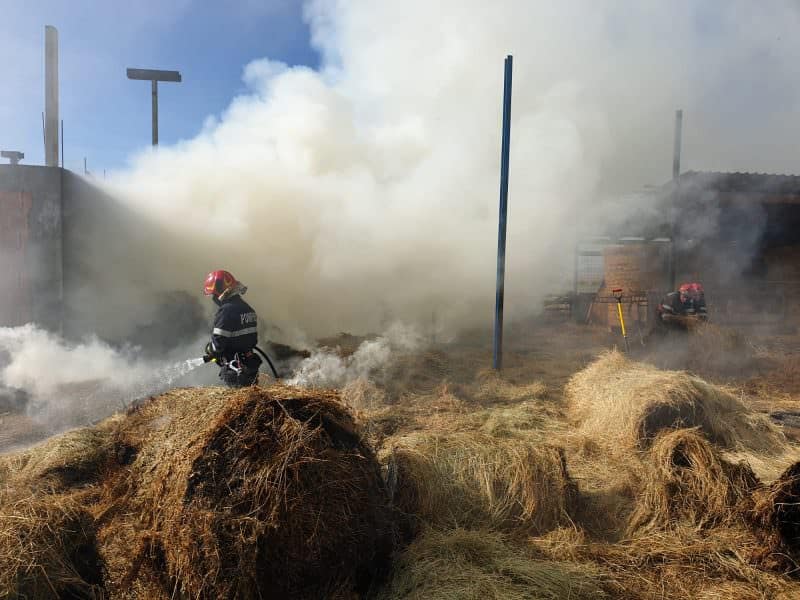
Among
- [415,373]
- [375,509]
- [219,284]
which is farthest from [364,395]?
[375,509]

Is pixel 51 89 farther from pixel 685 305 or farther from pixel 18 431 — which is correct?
pixel 685 305

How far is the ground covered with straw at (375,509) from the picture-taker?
2221 mm

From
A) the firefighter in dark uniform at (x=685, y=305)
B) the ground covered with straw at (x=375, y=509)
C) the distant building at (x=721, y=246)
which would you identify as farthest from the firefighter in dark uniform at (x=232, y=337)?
the distant building at (x=721, y=246)

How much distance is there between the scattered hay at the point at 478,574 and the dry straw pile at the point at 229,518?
20cm

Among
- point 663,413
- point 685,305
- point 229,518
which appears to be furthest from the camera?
point 685,305

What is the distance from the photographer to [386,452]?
367 centimetres

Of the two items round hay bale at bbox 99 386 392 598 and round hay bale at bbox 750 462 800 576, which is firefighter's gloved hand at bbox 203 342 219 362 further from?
round hay bale at bbox 750 462 800 576

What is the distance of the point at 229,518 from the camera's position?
2.16m

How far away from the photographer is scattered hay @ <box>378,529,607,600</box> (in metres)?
2.34

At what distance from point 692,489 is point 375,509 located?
7.67 ft

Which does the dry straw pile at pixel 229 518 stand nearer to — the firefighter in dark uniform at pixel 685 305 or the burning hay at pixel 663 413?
the burning hay at pixel 663 413

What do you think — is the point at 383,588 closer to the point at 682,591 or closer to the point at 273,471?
the point at 273,471

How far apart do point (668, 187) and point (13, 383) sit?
14948 millimetres

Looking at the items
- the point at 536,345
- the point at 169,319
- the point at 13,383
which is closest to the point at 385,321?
the point at 536,345
